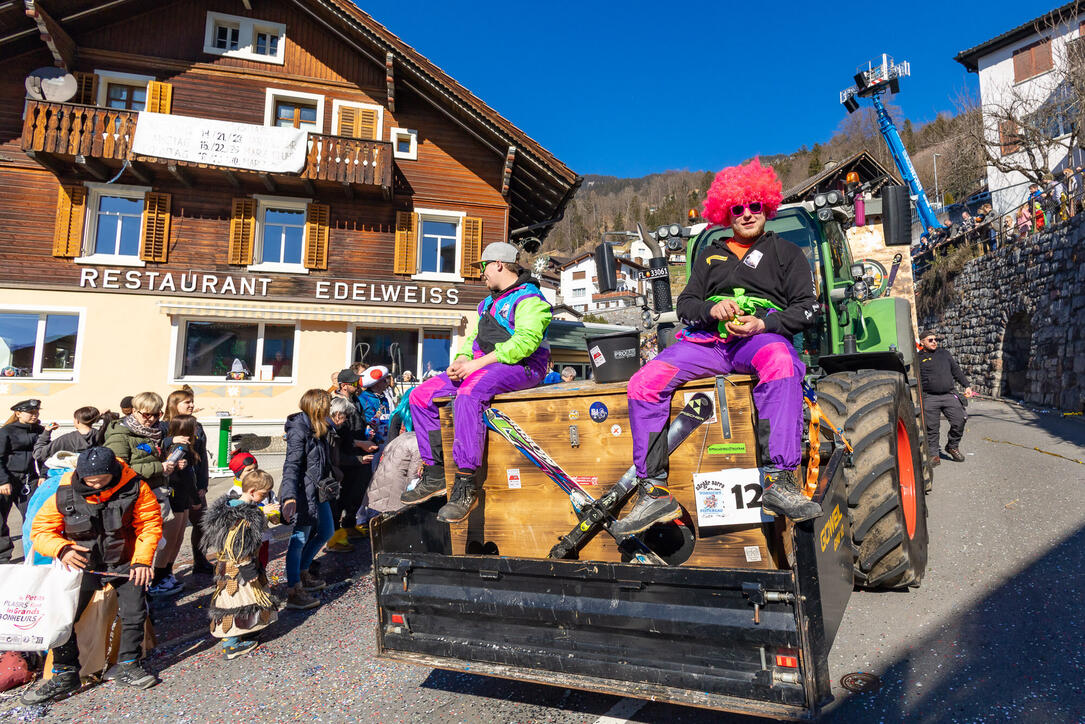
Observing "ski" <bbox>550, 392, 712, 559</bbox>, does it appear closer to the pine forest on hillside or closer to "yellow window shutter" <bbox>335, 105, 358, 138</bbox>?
"yellow window shutter" <bbox>335, 105, 358, 138</bbox>

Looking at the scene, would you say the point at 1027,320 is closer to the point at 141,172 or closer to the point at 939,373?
the point at 939,373

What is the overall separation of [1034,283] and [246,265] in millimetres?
22743

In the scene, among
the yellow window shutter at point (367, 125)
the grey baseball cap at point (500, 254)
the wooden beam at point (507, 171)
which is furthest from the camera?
the wooden beam at point (507, 171)

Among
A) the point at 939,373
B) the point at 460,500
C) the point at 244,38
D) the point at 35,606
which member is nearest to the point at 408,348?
the point at 244,38

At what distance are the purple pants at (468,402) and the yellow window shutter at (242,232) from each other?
14.3 metres

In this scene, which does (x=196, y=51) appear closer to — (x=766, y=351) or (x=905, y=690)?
(x=766, y=351)

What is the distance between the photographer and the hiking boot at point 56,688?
3.24m

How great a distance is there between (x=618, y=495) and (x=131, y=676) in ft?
10.9

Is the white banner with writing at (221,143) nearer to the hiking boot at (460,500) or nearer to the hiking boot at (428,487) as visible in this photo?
the hiking boot at (428,487)

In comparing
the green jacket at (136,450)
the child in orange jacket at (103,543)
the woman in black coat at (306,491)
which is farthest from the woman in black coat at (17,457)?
the woman in black coat at (306,491)

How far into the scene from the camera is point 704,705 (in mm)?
2088

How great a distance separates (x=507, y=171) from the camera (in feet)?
54.1

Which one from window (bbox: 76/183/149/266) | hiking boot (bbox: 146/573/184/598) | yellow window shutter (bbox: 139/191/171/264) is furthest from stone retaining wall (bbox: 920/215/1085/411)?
window (bbox: 76/183/149/266)

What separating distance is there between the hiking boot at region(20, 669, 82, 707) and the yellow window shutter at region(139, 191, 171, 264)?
1432cm
